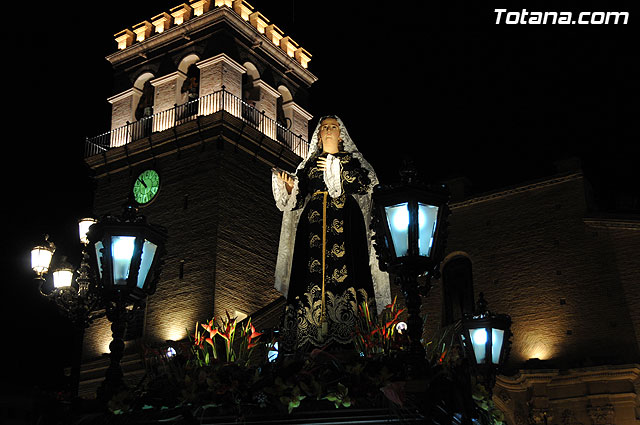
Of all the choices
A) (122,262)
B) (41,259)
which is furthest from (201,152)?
(122,262)

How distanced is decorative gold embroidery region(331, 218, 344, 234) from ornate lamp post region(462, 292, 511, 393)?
3.00 meters

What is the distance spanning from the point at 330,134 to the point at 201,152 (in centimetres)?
1733

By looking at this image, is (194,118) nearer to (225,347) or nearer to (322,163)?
(322,163)

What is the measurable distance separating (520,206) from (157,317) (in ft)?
38.4

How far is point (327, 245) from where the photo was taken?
925cm

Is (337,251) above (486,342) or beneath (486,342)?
above

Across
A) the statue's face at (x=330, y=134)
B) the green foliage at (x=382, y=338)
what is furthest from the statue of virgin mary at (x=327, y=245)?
the green foliage at (x=382, y=338)

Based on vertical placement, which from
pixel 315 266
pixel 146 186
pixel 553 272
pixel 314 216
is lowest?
pixel 315 266

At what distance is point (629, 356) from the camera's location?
2016 cm

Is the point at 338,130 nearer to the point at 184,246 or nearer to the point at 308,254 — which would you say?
the point at 308,254

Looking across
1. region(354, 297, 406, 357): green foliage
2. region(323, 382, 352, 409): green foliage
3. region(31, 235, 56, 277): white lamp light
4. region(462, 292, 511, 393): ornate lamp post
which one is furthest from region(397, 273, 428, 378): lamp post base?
region(31, 235, 56, 277): white lamp light

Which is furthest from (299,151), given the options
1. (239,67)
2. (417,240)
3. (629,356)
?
(417,240)

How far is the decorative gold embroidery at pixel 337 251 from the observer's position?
9.16 meters

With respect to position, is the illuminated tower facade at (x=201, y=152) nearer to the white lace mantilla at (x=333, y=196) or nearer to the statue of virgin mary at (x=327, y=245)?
the white lace mantilla at (x=333, y=196)
